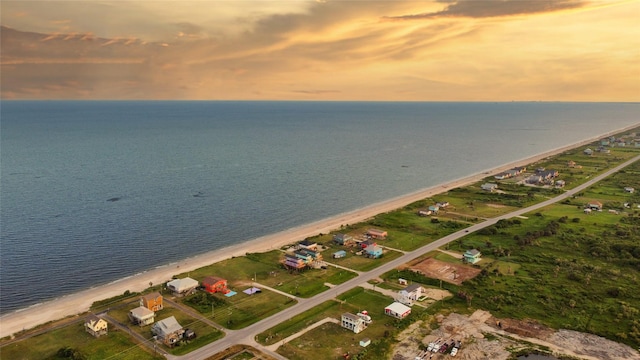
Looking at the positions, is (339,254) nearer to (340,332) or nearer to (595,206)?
(340,332)

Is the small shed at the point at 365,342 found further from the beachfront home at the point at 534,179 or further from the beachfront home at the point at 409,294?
the beachfront home at the point at 534,179

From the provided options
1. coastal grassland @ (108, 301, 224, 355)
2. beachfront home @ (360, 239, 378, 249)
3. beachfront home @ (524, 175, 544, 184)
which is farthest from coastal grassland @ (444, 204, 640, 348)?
beachfront home @ (524, 175, 544, 184)

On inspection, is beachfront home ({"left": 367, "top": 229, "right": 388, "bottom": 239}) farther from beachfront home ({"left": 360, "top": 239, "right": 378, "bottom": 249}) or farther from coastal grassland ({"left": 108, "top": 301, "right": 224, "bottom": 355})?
coastal grassland ({"left": 108, "top": 301, "right": 224, "bottom": 355})

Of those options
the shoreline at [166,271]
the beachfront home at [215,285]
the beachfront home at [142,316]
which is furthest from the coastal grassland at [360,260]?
the beachfront home at [142,316]

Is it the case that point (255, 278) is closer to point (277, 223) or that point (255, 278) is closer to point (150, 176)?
point (277, 223)

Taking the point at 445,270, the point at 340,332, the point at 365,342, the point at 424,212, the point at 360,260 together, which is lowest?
the point at 445,270

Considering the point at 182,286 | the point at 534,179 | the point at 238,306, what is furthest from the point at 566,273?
the point at 534,179
